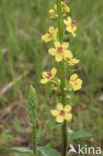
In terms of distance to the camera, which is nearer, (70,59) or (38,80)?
(70,59)

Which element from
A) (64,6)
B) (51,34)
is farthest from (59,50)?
(64,6)

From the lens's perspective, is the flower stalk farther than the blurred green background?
No

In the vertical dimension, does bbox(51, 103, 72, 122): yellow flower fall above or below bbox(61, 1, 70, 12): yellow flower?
below

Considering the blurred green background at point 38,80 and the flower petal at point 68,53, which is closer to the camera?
the flower petal at point 68,53

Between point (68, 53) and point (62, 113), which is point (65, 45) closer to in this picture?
point (68, 53)

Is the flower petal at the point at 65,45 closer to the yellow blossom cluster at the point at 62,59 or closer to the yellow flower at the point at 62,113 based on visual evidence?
the yellow blossom cluster at the point at 62,59

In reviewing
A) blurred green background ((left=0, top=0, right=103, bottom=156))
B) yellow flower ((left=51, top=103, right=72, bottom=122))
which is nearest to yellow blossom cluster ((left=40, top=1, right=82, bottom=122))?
yellow flower ((left=51, top=103, right=72, bottom=122))

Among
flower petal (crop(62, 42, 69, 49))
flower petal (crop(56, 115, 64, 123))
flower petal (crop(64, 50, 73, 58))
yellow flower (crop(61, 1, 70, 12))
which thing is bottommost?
flower petal (crop(56, 115, 64, 123))

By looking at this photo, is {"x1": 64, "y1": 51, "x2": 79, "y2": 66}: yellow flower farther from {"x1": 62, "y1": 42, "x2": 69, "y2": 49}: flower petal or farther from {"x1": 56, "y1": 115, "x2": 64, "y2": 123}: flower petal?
{"x1": 56, "y1": 115, "x2": 64, "y2": 123}: flower petal

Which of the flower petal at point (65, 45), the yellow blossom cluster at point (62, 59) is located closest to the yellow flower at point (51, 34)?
the yellow blossom cluster at point (62, 59)

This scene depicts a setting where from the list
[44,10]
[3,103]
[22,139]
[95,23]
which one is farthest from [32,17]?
[22,139]
